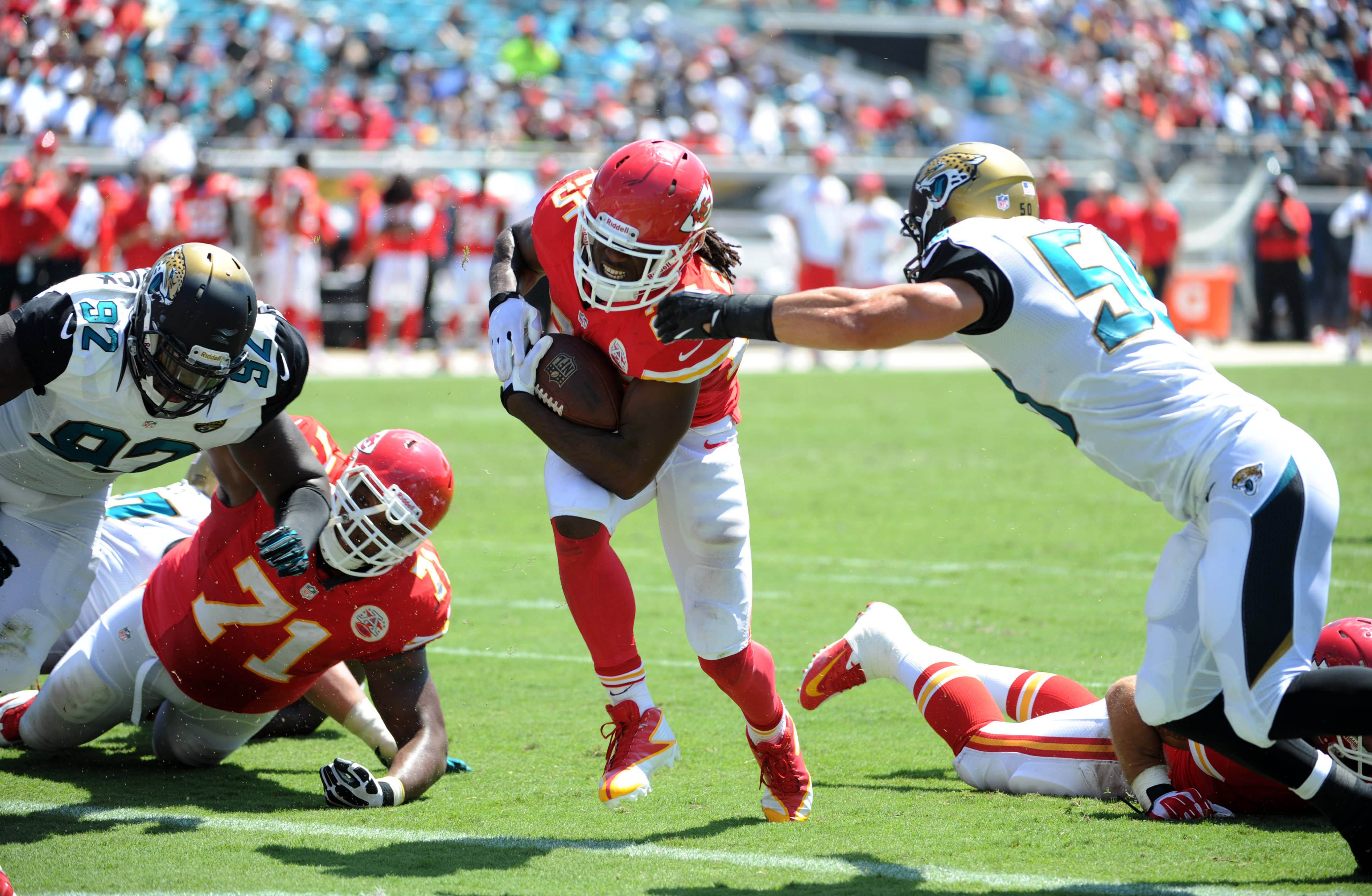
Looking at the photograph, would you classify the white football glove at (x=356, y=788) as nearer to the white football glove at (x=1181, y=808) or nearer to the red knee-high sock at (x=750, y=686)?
the red knee-high sock at (x=750, y=686)

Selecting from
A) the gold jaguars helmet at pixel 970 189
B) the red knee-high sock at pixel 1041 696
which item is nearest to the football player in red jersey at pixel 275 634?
the gold jaguars helmet at pixel 970 189

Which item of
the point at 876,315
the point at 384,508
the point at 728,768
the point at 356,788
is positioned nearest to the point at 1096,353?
the point at 876,315

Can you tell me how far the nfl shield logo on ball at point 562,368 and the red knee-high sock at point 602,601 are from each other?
37cm

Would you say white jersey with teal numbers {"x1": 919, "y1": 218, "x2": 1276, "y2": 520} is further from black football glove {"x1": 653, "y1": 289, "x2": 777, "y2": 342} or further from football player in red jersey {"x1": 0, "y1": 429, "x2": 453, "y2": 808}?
football player in red jersey {"x1": 0, "y1": 429, "x2": 453, "y2": 808}

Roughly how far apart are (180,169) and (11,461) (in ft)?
42.7

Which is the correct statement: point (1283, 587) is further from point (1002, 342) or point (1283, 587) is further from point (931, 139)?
point (931, 139)

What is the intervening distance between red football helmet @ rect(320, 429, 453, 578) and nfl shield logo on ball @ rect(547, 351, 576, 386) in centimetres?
39

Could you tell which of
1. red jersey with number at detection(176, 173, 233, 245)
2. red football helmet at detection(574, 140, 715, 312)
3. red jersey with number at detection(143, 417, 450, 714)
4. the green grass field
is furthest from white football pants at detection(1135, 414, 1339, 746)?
red jersey with number at detection(176, 173, 233, 245)

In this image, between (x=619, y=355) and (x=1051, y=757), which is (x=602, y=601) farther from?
(x=1051, y=757)

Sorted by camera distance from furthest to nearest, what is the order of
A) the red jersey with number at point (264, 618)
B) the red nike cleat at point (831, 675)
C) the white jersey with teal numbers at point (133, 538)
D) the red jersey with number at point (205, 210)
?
1. the red jersey with number at point (205, 210)
2. the white jersey with teal numbers at point (133, 538)
3. the red nike cleat at point (831, 675)
4. the red jersey with number at point (264, 618)

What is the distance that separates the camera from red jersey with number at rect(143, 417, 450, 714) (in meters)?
3.78

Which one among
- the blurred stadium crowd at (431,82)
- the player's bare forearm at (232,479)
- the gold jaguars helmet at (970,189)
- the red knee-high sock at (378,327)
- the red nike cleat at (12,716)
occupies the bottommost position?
the red knee-high sock at (378,327)

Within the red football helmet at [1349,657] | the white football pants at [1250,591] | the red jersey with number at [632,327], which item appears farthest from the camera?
the red jersey with number at [632,327]

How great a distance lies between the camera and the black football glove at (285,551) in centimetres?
347
